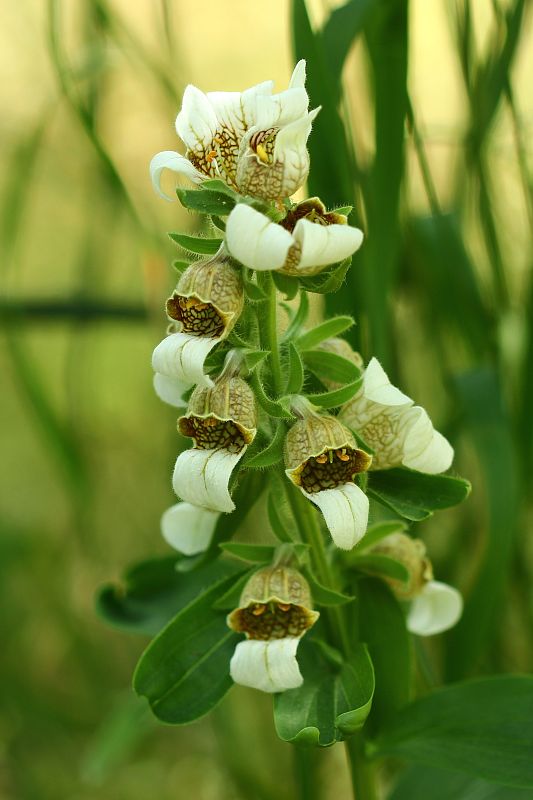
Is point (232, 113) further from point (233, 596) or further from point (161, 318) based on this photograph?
point (161, 318)

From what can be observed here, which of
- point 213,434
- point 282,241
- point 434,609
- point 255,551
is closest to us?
point 282,241

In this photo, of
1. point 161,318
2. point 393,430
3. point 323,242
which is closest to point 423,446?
point 393,430

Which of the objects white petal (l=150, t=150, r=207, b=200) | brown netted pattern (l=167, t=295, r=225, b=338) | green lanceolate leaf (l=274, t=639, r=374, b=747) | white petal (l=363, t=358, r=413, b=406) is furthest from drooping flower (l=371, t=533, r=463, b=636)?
white petal (l=150, t=150, r=207, b=200)

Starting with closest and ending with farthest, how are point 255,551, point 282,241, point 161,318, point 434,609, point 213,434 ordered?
point 282,241
point 213,434
point 255,551
point 434,609
point 161,318

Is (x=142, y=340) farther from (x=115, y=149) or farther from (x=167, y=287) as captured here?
(x=167, y=287)

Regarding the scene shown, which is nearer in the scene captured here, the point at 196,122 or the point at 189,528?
the point at 196,122

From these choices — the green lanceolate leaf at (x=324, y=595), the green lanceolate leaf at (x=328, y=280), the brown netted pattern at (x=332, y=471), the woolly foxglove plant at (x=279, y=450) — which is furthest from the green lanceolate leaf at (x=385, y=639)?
the green lanceolate leaf at (x=328, y=280)

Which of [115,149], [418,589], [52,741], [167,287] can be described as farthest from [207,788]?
[115,149]

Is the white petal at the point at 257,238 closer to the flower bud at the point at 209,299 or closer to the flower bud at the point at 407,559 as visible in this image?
the flower bud at the point at 209,299

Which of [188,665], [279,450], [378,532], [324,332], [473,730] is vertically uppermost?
[324,332]
